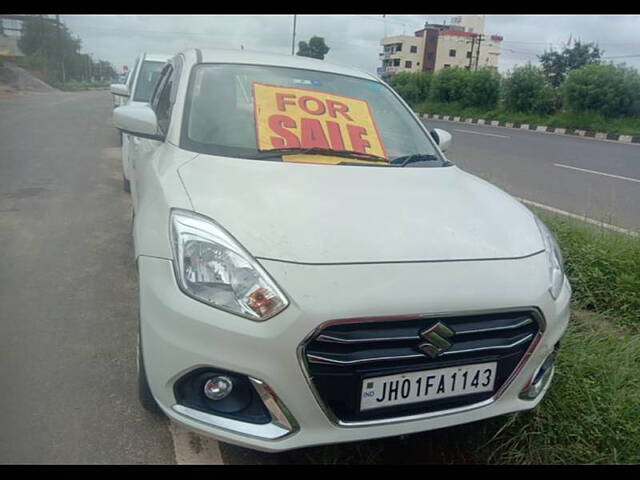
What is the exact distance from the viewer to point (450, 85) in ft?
95.5

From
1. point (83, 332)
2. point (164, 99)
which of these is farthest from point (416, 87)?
point (83, 332)

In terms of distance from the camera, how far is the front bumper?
154cm

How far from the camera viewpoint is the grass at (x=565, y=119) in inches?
768

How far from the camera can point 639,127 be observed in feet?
62.8

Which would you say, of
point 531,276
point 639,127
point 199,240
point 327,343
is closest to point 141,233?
point 199,240

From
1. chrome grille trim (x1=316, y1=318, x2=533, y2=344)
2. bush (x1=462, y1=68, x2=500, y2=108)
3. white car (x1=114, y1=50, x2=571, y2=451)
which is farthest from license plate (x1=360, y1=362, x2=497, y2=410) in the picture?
bush (x1=462, y1=68, x2=500, y2=108)

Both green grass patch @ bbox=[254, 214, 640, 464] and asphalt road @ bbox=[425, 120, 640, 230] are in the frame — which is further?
asphalt road @ bbox=[425, 120, 640, 230]

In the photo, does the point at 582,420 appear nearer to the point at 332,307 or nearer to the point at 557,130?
the point at 332,307

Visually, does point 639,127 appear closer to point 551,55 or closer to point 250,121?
point 250,121

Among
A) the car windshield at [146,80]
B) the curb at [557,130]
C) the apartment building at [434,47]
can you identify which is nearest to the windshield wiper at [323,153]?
the car windshield at [146,80]

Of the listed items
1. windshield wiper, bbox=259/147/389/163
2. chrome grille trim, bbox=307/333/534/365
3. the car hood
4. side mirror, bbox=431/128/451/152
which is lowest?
chrome grille trim, bbox=307/333/534/365

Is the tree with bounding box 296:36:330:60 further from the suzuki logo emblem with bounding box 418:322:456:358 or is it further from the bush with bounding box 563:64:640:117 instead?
the suzuki logo emblem with bounding box 418:322:456:358

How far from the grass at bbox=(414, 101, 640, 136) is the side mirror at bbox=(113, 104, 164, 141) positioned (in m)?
19.9

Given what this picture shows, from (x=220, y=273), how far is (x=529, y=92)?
2514cm
